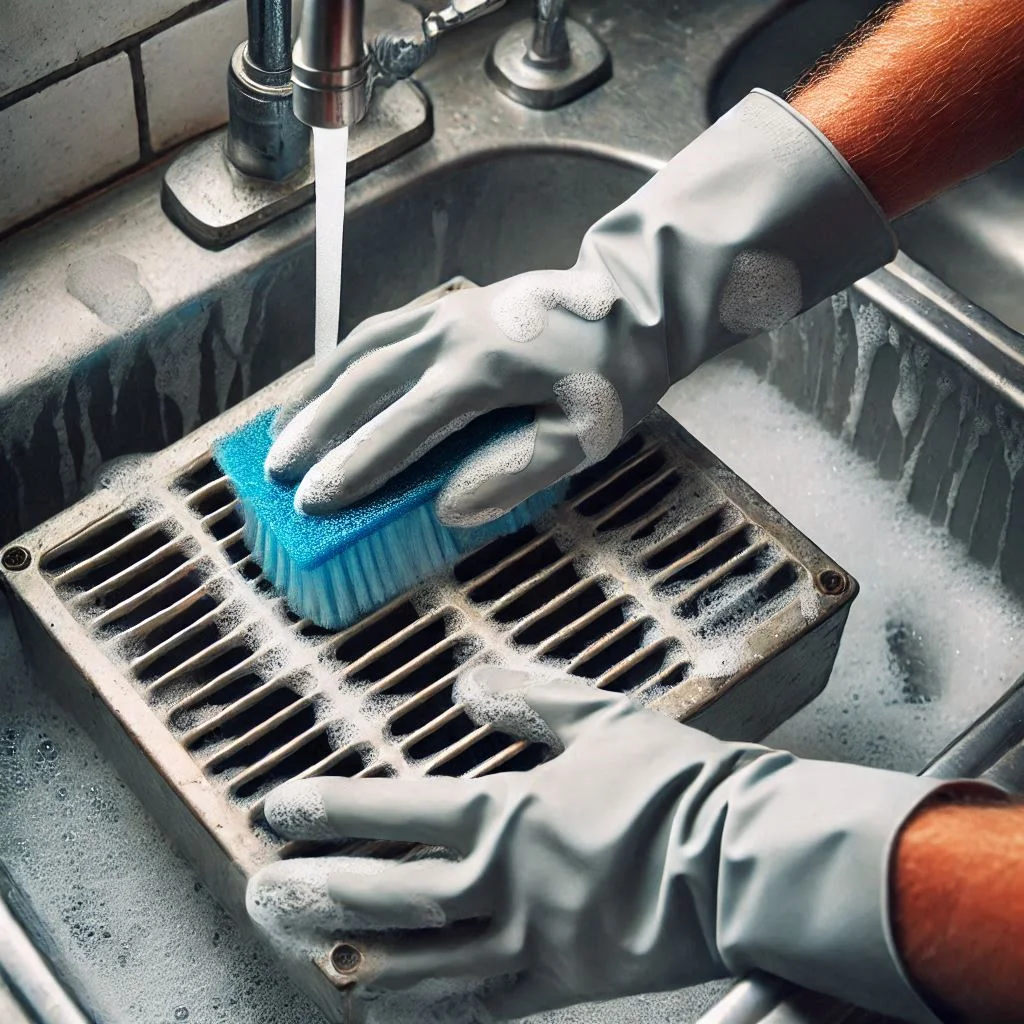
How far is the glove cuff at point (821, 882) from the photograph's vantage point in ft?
2.66

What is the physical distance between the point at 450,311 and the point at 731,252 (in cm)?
20

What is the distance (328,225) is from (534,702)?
0.38 metres

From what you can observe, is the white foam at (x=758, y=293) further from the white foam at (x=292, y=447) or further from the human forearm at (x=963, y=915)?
the human forearm at (x=963, y=915)

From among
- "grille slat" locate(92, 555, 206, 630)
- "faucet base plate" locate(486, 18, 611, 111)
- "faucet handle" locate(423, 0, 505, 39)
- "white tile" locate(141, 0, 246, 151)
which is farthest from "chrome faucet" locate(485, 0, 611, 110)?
"grille slat" locate(92, 555, 206, 630)

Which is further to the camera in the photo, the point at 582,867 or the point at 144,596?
the point at 144,596

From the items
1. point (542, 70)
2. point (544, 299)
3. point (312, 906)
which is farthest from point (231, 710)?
point (542, 70)

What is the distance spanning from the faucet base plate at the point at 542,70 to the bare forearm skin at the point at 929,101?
288 millimetres

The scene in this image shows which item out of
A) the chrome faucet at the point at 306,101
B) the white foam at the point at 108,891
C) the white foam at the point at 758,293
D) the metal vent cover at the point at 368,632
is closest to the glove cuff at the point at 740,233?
the white foam at the point at 758,293

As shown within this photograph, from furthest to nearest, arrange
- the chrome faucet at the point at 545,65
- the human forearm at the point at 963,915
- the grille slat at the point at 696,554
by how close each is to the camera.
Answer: the chrome faucet at the point at 545,65 → the grille slat at the point at 696,554 → the human forearm at the point at 963,915

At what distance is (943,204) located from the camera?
1.56m

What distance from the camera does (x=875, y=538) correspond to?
133cm

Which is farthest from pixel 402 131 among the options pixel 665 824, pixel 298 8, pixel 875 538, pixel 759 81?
pixel 665 824

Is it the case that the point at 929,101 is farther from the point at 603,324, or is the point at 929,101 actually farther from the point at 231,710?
the point at 231,710

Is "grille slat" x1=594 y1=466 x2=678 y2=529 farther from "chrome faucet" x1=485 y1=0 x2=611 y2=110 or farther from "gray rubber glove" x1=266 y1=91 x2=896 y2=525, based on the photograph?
"chrome faucet" x1=485 y1=0 x2=611 y2=110
